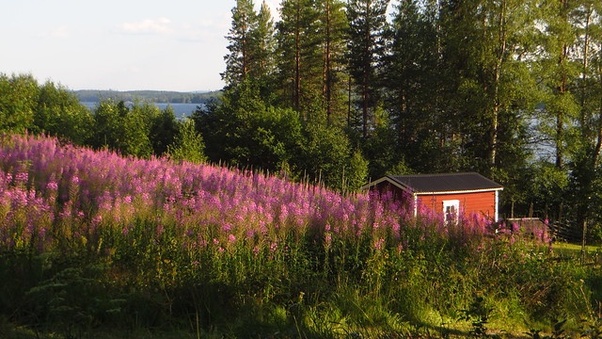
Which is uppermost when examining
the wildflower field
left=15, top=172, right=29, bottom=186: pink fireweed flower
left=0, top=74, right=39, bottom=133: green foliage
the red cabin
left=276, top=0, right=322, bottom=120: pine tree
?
left=276, top=0, right=322, bottom=120: pine tree

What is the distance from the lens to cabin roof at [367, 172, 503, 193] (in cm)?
2410

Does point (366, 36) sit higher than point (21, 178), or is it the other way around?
point (366, 36)

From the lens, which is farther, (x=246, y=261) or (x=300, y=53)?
(x=300, y=53)

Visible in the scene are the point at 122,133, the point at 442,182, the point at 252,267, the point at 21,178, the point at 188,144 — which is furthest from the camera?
the point at 122,133

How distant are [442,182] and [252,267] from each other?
819 inches

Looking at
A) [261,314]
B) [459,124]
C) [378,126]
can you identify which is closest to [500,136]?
[459,124]

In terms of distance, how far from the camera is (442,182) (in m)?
25.8

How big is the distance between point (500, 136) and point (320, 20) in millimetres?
→ 15858

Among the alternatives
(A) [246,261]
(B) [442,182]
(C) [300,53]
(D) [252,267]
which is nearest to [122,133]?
(B) [442,182]

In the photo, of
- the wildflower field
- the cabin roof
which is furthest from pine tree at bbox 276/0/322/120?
the wildflower field

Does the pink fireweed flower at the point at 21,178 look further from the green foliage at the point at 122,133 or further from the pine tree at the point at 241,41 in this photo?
the pine tree at the point at 241,41

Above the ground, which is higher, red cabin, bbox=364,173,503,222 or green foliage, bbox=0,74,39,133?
green foliage, bbox=0,74,39,133

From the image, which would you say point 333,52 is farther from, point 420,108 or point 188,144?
point 188,144

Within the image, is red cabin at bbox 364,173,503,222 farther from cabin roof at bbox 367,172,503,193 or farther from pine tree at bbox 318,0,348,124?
pine tree at bbox 318,0,348,124
